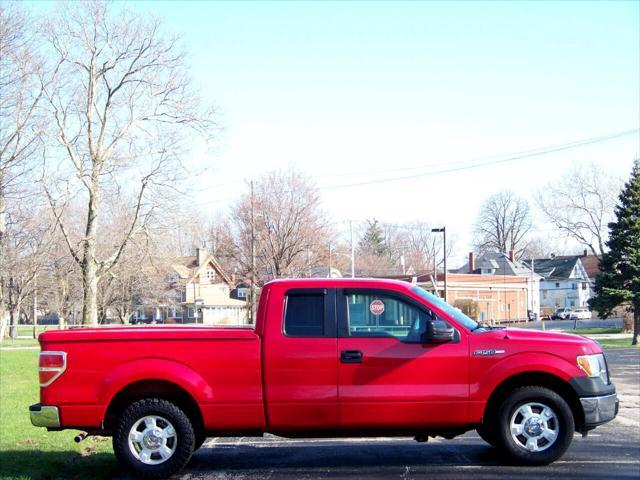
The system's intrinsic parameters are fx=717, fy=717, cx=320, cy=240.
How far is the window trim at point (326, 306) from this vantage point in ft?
23.4

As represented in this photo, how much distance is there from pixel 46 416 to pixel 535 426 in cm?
481

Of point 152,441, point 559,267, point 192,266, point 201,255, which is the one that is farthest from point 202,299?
point 152,441

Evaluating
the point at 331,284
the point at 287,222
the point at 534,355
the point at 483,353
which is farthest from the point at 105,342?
the point at 287,222

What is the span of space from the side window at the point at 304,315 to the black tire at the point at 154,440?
4.50ft

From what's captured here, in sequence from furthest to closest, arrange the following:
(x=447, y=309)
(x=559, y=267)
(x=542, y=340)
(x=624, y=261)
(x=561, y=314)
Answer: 1. (x=559, y=267)
2. (x=561, y=314)
3. (x=624, y=261)
4. (x=447, y=309)
5. (x=542, y=340)

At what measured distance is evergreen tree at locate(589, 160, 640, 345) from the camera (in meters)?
39.2

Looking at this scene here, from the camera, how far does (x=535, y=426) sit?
716cm

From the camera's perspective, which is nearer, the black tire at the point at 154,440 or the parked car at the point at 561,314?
the black tire at the point at 154,440

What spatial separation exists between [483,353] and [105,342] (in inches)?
146

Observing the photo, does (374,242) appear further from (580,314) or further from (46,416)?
(46,416)

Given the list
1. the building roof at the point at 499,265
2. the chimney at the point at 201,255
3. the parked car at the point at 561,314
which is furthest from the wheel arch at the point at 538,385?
the building roof at the point at 499,265

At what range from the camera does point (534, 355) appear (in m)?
7.12

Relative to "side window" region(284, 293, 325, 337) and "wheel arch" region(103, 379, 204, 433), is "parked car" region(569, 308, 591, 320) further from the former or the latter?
"wheel arch" region(103, 379, 204, 433)

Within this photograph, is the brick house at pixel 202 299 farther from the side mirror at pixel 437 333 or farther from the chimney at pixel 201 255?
the side mirror at pixel 437 333
